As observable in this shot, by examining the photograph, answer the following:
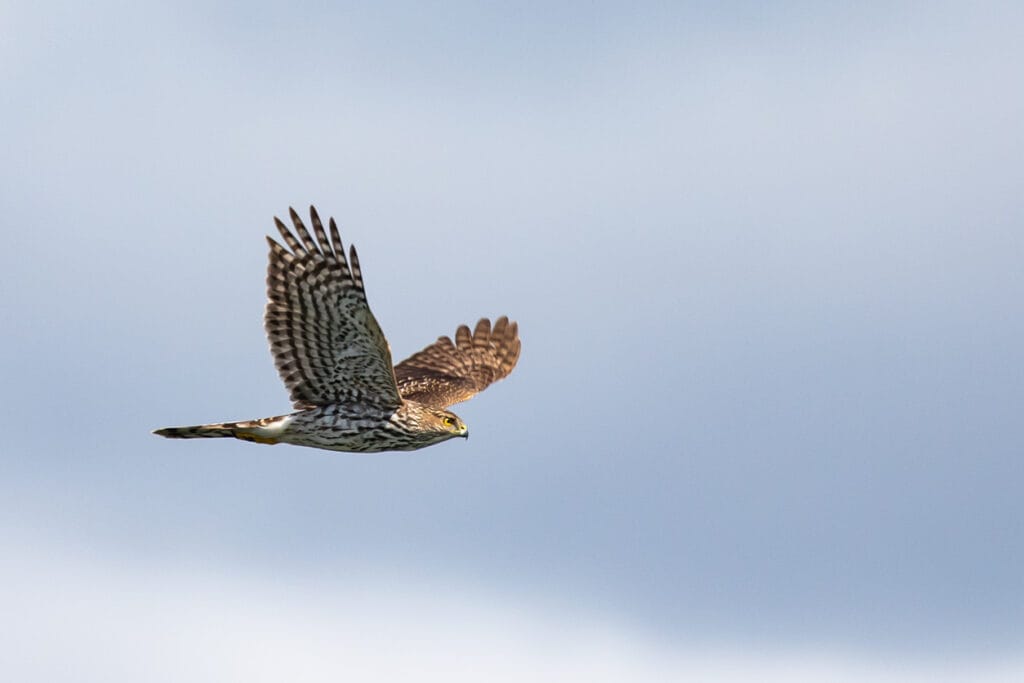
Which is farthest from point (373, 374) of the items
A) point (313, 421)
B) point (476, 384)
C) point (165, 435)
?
point (476, 384)

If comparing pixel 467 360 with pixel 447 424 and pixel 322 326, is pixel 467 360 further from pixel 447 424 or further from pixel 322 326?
pixel 322 326

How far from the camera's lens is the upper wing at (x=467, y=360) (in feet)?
80.9

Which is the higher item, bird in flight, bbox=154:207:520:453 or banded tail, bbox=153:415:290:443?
bird in flight, bbox=154:207:520:453

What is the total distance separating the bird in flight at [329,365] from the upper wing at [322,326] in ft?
0.04

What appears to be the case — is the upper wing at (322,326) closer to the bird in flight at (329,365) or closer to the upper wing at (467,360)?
the bird in flight at (329,365)

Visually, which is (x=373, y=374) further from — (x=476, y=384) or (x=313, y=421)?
(x=476, y=384)

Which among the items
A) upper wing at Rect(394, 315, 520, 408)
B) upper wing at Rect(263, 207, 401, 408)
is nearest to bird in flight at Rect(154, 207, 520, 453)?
upper wing at Rect(263, 207, 401, 408)

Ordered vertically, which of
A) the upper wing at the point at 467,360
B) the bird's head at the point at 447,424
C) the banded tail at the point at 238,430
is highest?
the upper wing at the point at 467,360

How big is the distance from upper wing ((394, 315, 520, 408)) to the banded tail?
4673mm

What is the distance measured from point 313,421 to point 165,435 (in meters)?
1.67

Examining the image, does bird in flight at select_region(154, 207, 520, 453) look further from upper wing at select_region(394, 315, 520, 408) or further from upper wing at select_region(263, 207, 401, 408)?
upper wing at select_region(394, 315, 520, 408)

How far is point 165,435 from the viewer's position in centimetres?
1959

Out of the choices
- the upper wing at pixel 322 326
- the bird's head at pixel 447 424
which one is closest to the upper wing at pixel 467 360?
the bird's head at pixel 447 424

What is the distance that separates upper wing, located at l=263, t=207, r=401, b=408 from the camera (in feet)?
61.5
